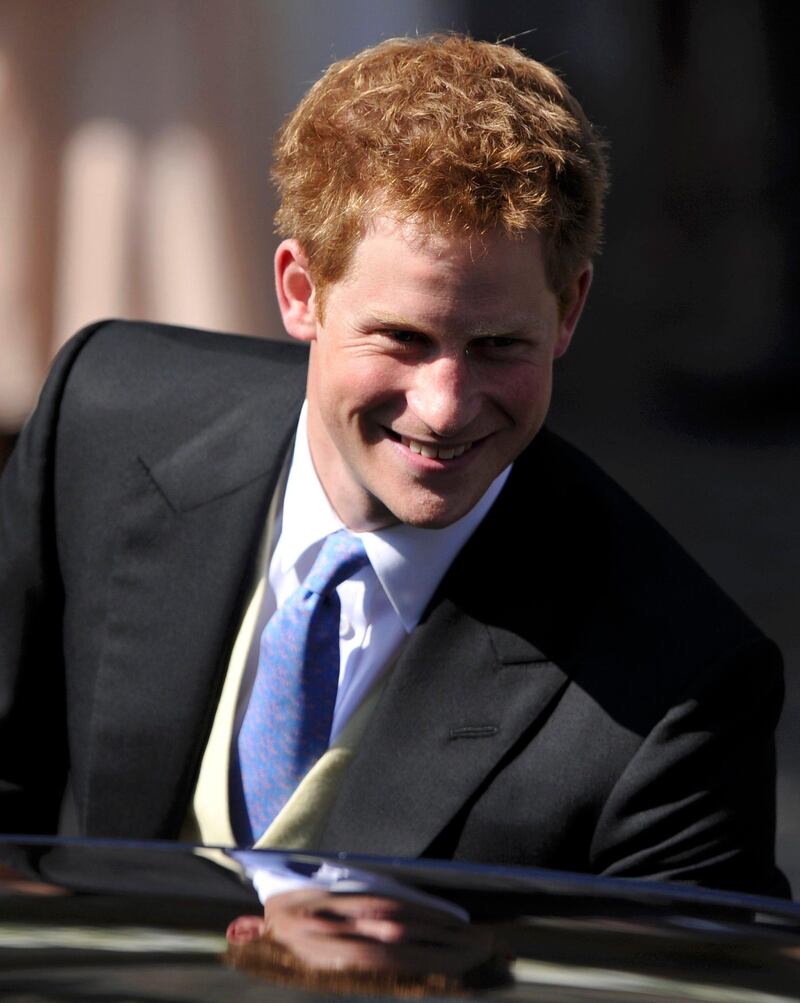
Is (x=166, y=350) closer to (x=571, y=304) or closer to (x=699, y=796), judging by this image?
(x=571, y=304)

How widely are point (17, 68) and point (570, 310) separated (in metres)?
2.37

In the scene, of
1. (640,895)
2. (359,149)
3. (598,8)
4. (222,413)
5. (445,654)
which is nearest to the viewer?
(640,895)

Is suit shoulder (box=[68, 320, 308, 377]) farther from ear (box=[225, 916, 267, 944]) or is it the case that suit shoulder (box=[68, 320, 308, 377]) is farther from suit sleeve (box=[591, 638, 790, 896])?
ear (box=[225, 916, 267, 944])

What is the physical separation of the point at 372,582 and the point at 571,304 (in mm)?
472

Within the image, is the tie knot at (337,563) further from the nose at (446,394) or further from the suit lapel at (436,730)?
the nose at (446,394)

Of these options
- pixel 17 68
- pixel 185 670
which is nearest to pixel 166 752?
pixel 185 670

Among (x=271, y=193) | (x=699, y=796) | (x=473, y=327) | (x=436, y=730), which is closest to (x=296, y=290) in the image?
(x=473, y=327)

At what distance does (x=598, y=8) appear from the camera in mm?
3793

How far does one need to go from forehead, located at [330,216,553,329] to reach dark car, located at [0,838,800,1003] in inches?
28.8

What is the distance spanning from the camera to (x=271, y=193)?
3.92 m

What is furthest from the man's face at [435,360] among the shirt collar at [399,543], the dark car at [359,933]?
the dark car at [359,933]

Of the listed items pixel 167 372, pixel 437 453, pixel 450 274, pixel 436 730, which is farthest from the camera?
pixel 167 372

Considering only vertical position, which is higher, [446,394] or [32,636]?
[446,394]

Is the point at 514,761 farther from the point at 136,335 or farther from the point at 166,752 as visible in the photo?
the point at 136,335
